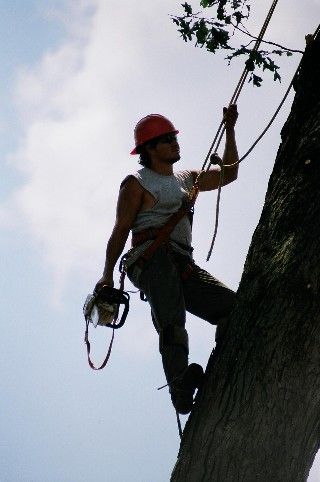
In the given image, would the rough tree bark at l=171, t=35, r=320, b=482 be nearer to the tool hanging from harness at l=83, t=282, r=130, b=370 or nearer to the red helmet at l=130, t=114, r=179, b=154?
the tool hanging from harness at l=83, t=282, r=130, b=370

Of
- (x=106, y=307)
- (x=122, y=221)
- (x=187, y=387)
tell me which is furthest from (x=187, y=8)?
(x=187, y=387)

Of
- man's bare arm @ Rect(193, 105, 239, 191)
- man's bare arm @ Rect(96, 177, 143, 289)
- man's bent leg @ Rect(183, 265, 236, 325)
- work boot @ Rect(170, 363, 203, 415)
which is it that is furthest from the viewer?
man's bare arm @ Rect(193, 105, 239, 191)

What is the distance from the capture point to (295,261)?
8.14 ft

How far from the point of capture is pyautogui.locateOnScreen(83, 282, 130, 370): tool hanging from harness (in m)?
3.52

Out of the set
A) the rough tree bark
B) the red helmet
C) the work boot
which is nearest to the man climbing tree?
the work boot

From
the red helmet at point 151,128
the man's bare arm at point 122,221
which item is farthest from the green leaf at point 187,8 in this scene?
the man's bare arm at point 122,221

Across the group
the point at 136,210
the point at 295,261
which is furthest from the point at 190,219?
the point at 295,261

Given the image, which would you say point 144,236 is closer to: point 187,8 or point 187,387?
point 187,387

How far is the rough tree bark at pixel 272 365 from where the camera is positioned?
2.35 m

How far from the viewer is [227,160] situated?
4031mm

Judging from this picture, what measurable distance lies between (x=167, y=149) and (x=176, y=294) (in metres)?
1.18

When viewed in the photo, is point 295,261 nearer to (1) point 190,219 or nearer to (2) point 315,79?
(2) point 315,79

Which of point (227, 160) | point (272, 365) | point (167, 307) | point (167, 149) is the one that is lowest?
point (272, 365)

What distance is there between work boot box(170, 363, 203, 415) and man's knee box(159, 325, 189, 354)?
0.22m
